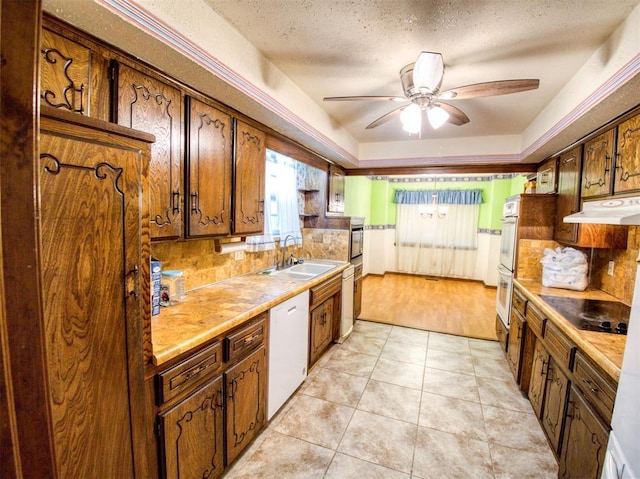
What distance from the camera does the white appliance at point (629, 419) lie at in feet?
2.98

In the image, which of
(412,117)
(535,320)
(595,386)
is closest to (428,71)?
(412,117)

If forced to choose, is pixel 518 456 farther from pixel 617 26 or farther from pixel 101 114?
pixel 101 114

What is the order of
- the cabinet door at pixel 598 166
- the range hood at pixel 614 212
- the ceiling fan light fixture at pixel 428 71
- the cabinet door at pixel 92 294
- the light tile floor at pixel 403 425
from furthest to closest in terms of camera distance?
the cabinet door at pixel 598 166, the light tile floor at pixel 403 425, the ceiling fan light fixture at pixel 428 71, the range hood at pixel 614 212, the cabinet door at pixel 92 294

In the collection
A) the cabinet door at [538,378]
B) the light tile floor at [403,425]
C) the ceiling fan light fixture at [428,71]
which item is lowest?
the light tile floor at [403,425]

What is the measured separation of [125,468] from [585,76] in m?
3.05

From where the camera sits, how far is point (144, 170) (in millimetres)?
1058

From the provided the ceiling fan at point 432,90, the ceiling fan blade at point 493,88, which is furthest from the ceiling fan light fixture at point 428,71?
the ceiling fan blade at point 493,88

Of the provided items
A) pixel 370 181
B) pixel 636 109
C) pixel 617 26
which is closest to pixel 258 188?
pixel 617 26

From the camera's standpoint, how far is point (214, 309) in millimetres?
1745

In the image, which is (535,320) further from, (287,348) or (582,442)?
(287,348)

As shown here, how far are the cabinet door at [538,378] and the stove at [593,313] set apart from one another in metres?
0.31

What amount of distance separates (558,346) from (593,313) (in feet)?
1.26

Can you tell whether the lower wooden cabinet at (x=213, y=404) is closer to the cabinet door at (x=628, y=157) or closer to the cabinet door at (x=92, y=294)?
the cabinet door at (x=92, y=294)

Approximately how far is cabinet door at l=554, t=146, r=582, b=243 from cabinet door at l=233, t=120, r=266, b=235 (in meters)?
2.48
